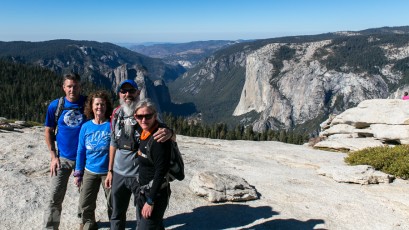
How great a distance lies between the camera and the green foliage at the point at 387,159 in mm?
20766

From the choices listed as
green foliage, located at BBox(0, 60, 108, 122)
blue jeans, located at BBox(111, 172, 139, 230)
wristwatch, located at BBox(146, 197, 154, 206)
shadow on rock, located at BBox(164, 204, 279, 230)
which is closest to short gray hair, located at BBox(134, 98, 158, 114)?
blue jeans, located at BBox(111, 172, 139, 230)

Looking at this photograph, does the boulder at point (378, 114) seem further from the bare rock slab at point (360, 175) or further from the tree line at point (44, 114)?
the tree line at point (44, 114)

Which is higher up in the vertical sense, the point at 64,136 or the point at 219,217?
the point at 64,136

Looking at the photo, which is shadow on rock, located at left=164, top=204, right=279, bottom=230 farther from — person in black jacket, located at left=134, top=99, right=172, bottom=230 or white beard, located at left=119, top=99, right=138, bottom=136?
white beard, located at left=119, top=99, right=138, bottom=136

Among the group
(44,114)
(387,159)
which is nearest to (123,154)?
(387,159)

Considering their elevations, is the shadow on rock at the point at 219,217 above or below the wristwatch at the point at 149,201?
below

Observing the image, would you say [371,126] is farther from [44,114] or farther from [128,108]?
[44,114]

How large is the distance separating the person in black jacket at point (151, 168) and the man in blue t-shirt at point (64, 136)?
3.21m

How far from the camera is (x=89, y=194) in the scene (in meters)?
10.5

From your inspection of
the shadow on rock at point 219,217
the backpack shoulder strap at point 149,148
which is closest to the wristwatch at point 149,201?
the backpack shoulder strap at point 149,148

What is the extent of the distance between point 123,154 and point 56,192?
10.7ft

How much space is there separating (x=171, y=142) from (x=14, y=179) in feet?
39.0

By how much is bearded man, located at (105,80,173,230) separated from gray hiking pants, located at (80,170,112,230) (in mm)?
678

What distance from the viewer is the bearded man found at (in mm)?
8820
